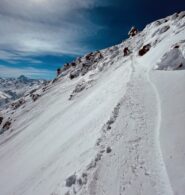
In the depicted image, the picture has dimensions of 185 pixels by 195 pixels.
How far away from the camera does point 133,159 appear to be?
9.95 meters

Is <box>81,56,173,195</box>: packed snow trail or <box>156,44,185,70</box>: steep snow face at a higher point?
<box>156,44,185,70</box>: steep snow face

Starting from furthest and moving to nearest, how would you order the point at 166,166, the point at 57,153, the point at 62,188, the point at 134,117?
the point at 57,153, the point at 134,117, the point at 62,188, the point at 166,166

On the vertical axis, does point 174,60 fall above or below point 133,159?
above

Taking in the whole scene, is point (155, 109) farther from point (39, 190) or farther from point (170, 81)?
point (39, 190)

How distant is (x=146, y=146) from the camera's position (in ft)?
35.1

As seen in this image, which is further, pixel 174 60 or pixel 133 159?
pixel 174 60

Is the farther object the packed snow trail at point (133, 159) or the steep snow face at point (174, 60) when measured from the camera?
the steep snow face at point (174, 60)

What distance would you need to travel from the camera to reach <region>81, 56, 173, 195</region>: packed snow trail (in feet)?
27.6

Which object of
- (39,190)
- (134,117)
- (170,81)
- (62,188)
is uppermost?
(170,81)

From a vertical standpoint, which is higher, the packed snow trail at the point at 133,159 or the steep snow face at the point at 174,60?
the steep snow face at the point at 174,60

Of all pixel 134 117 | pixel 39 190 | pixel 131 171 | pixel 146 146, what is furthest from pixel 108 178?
pixel 134 117

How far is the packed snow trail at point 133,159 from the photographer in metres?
8.41

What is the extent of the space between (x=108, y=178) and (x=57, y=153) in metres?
7.07

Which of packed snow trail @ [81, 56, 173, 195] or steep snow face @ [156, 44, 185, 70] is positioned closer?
packed snow trail @ [81, 56, 173, 195]
